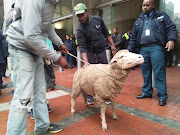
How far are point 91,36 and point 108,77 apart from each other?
53.4 inches

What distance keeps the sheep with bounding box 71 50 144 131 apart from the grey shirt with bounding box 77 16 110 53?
79 cm

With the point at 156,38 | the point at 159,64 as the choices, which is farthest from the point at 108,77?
the point at 156,38

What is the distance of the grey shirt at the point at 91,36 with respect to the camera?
339 centimetres

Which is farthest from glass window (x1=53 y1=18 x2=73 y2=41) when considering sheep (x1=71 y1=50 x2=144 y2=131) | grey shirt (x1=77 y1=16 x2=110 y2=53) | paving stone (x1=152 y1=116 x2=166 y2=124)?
paving stone (x1=152 y1=116 x2=166 y2=124)

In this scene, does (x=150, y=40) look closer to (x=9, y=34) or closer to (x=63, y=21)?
(x=9, y=34)

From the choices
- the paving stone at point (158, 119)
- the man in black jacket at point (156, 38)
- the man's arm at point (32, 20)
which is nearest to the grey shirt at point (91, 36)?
the man in black jacket at point (156, 38)

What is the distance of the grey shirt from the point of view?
11.1 ft

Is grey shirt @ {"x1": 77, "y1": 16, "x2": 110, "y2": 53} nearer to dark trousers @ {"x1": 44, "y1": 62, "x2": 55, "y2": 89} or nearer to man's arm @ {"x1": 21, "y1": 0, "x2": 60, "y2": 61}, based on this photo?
dark trousers @ {"x1": 44, "y1": 62, "x2": 55, "y2": 89}

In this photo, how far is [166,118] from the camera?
9.25ft

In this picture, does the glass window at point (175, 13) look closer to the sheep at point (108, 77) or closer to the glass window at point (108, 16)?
the glass window at point (108, 16)

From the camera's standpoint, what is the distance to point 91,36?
3426 millimetres

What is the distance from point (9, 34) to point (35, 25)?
0.52 metres

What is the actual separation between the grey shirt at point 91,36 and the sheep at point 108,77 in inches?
31.3

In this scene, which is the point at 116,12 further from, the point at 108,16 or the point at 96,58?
the point at 96,58
